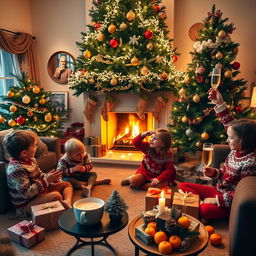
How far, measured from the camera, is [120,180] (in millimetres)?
3371

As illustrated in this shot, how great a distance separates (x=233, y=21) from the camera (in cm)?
413

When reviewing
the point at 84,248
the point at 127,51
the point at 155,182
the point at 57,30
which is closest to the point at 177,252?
the point at 84,248

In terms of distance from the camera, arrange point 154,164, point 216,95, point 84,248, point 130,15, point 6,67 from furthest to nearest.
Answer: point 6,67 < point 130,15 < point 154,164 < point 216,95 < point 84,248

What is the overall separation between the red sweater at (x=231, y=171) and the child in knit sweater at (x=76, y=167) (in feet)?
4.47

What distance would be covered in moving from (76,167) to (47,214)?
29.5 inches

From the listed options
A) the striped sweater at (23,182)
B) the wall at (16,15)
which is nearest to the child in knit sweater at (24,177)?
the striped sweater at (23,182)

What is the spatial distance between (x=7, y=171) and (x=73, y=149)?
72 centimetres

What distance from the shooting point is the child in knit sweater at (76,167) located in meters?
2.82

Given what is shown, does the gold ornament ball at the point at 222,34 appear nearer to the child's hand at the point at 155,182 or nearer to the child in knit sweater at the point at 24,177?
the child's hand at the point at 155,182

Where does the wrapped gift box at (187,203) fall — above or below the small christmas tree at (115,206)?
below

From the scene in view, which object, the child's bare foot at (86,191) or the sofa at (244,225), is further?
the child's bare foot at (86,191)

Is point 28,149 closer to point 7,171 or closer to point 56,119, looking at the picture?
point 7,171

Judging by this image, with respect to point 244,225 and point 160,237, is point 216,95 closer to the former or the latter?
point 244,225

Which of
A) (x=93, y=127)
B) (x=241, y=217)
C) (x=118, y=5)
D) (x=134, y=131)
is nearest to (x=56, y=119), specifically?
(x=93, y=127)
